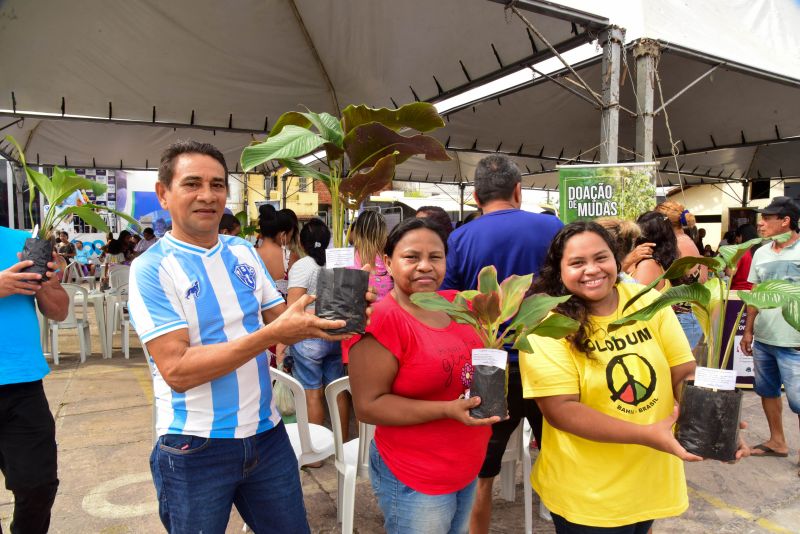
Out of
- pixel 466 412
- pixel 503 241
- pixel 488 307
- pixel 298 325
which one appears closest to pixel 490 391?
pixel 466 412

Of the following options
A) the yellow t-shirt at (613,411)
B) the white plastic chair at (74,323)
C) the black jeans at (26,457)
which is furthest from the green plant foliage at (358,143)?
the white plastic chair at (74,323)

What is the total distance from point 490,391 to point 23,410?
1.68m

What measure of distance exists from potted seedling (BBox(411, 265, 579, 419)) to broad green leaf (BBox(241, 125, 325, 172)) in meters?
0.49

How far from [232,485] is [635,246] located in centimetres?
241

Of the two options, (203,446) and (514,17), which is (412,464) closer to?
(203,446)

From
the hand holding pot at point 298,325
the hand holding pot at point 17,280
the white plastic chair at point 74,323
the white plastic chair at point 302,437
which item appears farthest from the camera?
the white plastic chair at point 74,323

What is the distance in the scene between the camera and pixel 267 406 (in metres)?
1.50

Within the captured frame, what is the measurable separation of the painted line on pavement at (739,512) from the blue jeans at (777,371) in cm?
88

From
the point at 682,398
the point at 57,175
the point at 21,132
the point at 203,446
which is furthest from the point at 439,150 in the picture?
the point at 21,132

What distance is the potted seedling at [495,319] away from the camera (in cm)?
124

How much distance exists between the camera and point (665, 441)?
126cm

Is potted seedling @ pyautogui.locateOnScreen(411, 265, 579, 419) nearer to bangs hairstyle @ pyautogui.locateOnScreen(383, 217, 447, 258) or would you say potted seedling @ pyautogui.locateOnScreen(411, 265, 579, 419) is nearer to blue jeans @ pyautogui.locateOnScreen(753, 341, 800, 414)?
bangs hairstyle @ pyautogui.locateOnScreen(383, 217, 447, 258)

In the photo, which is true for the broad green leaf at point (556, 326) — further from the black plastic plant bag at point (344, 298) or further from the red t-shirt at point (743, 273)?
the red t-shirt at point (743, 273)

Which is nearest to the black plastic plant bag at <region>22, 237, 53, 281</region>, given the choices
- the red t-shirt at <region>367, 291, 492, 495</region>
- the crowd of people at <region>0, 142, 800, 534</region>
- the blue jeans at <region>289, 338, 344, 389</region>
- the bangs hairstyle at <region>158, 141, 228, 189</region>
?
the crowd of people at <region>0, 142, 800, 534</region>
